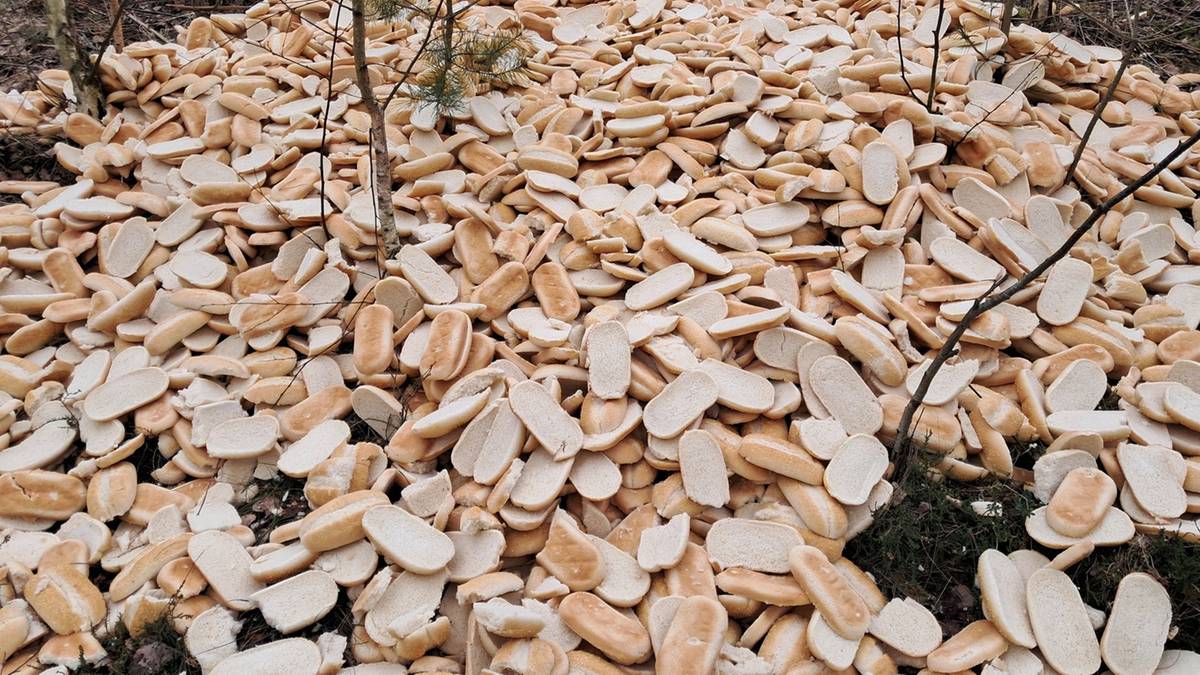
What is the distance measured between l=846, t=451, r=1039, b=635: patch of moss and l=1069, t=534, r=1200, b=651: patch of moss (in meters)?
0.12

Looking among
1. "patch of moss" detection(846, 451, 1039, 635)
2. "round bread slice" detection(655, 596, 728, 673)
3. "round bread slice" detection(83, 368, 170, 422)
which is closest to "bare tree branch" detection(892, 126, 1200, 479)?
"patch of moss" detection(846, 451, 1039, 635)

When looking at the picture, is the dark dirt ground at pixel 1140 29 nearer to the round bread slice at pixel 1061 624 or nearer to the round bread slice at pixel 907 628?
the round bread slice at pixel 1061 624

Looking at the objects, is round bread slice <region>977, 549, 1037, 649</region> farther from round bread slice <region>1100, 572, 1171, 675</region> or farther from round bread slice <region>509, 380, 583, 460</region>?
round bread slice <region>509, 380, 583, 460</region>

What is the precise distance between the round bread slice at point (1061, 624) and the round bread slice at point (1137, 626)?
3 cm

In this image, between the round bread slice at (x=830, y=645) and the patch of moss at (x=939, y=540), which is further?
the patch of moss at (x=939, y=540)

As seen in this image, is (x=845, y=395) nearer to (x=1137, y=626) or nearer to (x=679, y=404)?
(x=679, y=404)

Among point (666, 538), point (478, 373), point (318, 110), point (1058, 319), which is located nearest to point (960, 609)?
point (666, 538)

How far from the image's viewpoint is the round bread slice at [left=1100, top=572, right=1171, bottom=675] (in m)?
1.40

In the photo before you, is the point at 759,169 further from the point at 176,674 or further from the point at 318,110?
the point at 176,674

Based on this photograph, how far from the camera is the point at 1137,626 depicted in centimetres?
144

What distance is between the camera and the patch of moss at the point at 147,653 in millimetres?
1408

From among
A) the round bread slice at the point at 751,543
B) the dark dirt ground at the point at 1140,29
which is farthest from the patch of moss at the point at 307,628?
the dark dirt ground at the point at 1140,29

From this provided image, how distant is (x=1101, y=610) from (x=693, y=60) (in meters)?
1.75

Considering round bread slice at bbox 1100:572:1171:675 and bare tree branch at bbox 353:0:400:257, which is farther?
bare tree branch at bbox 353:0:400:257
